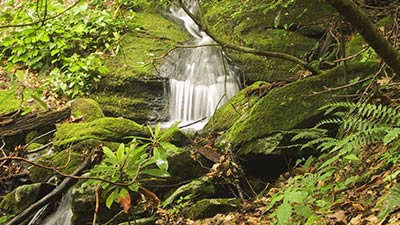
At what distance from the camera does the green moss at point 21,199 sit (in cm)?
542

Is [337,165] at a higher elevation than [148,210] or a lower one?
higher

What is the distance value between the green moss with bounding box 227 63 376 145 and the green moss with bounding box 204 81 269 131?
129 centimetres

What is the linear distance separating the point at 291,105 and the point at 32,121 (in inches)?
187

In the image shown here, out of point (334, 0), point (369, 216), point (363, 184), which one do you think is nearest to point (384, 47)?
point (334, 0)

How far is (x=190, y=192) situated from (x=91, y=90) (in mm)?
5882

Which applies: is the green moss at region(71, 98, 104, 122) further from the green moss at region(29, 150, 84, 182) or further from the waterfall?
the green moss at region(29, 150, 84, 182)

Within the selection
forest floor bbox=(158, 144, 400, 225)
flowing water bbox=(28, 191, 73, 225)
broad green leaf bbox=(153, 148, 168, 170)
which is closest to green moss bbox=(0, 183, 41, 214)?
flowing water bbox=(28, 191, 73, 225)

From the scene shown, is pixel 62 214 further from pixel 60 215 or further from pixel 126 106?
pixel 126 106

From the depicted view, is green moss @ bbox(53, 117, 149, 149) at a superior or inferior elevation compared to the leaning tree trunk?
inferior

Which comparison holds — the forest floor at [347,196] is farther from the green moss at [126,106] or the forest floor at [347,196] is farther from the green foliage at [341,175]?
the green moss at [126,106]

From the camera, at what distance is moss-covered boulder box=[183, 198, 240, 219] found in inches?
170

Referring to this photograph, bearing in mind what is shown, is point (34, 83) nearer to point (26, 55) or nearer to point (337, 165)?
point (26, 55)

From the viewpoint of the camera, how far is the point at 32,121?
292 inches

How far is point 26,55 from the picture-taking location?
421 cm
